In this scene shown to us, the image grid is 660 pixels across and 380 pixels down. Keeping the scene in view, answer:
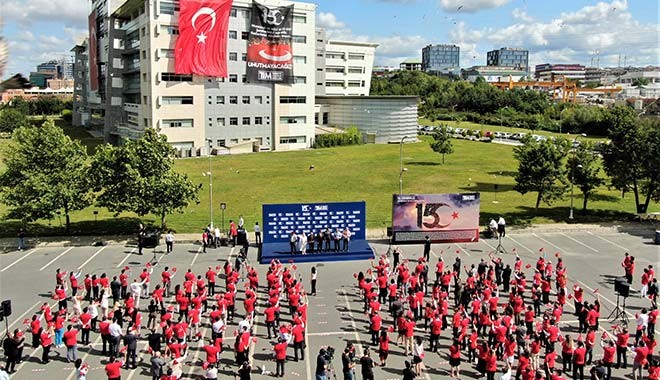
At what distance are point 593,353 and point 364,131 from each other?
62101 millimetres

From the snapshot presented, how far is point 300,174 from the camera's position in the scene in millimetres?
50750

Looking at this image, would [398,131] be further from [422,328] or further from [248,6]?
[422,328]

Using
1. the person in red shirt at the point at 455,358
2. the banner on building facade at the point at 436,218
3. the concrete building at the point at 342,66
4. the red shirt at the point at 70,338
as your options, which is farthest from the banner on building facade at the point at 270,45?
the person in red shirt at the point at 455,358

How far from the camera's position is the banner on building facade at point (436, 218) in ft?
97.3

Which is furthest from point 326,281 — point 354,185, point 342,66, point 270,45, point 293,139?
point 342,66

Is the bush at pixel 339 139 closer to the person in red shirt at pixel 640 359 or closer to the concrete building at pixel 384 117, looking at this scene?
the concrete building at pixel 384 117

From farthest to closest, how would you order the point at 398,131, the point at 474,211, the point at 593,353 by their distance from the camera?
the point at 398,131, the point at 474,211, the point at 593,353

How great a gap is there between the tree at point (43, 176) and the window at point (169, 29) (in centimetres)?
3387

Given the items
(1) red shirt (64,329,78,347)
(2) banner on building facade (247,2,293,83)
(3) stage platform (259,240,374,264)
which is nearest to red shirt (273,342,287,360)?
(1) red shirt (64,329,78,347)

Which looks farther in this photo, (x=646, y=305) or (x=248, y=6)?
(x=248, y=6)

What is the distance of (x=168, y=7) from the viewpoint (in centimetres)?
6050

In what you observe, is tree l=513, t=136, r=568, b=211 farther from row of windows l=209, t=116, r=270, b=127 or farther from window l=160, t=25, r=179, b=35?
window l=160, t=25, r=179, b=35

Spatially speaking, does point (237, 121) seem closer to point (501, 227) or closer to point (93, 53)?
point (93, 53)

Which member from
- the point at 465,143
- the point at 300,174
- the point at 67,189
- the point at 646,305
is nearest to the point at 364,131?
the point at 465,143
